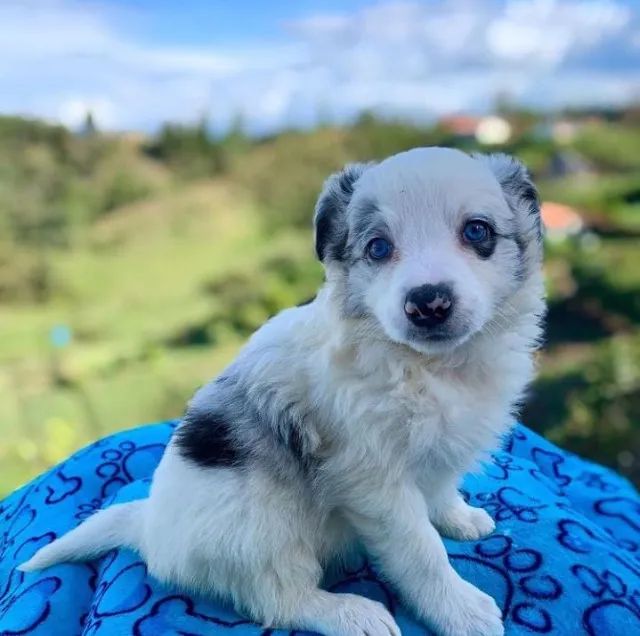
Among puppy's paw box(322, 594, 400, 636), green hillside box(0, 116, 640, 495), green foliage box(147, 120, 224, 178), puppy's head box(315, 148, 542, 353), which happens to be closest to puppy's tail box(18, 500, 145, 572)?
puppy's paw box(322, 594, 400, 636)

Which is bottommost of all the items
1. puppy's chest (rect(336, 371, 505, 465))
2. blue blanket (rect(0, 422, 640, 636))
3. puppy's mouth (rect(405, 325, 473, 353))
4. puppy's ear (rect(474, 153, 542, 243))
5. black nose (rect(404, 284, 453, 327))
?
blue blanket (rect(0, 422, 640, 636))

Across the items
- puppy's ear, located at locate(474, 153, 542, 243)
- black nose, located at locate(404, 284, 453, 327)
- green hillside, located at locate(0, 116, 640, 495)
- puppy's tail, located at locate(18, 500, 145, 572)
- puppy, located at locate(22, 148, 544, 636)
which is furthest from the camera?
green hillside, located at locate(0, 116, 640, 495)

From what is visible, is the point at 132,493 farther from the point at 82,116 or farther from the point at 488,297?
the point at 82,116

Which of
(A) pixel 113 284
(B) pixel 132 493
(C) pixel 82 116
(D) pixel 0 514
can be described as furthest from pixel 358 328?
(C) pixel 82 116

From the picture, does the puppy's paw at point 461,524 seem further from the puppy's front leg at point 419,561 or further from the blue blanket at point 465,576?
the puppy's front leg at point 419,561

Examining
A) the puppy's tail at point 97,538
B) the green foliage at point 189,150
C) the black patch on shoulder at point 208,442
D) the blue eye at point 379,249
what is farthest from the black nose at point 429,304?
Result: the green foliage at point 189,150

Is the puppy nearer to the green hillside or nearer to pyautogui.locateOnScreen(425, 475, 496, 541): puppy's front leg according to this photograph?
pyautogui.locateOnScreen(425, 475, 496, 541): puppy's front leg
